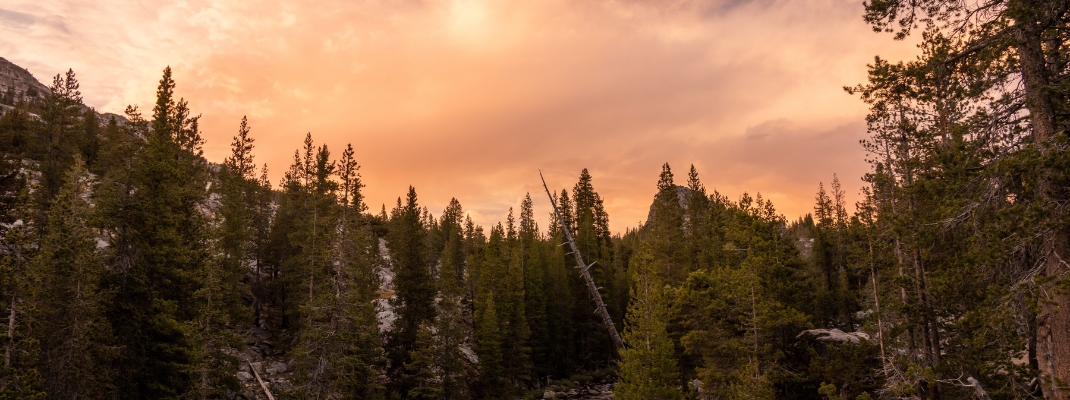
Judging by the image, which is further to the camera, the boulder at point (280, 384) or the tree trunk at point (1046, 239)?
the boulder at point (280, 384)

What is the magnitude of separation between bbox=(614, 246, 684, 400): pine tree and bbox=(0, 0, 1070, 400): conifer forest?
0.14 metres

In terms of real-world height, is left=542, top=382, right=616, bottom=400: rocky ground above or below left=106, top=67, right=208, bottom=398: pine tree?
below

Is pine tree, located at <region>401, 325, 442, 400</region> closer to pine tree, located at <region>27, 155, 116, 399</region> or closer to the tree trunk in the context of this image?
pine tree, located at <region>27, 155, 116, 399</region>

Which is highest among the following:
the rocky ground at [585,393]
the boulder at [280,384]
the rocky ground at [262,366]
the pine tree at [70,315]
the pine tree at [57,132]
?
the pine tree at [57,132]

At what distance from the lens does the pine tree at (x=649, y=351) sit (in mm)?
24141

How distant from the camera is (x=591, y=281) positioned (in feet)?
84.2

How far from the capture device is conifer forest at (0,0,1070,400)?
27.8 feet

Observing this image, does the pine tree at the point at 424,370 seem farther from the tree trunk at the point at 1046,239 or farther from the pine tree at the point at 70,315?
the tree trunk at the point at 1046,239

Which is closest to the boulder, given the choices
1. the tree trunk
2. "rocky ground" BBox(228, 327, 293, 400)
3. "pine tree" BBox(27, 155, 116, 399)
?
"rocky ground" BBox(228, 327, 293, 400)

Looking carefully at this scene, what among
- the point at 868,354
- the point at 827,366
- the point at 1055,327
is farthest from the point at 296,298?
the point at 1055,327

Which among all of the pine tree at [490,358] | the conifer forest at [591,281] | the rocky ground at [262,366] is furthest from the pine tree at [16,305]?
the pine tree at [490,358]

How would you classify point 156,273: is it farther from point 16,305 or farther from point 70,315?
point 16,305

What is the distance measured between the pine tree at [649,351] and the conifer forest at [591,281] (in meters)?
0.14

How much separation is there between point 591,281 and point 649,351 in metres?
4.47
